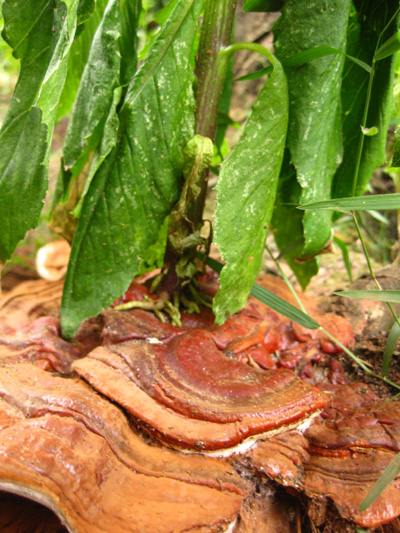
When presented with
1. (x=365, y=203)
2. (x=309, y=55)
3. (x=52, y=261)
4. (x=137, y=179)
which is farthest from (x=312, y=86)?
(x=52, y=261)

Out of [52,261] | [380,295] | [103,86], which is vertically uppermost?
[103,86]

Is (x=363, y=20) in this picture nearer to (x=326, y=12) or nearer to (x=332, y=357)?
(x=326, y=12)

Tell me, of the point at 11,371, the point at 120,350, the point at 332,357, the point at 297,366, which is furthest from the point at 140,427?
the point at 332,357

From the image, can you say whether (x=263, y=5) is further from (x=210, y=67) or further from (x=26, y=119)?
(x=26, y=119)

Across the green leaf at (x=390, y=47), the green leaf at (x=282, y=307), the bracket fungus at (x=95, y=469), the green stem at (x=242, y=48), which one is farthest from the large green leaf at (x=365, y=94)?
the bracket fungus at (x=95, y=469)

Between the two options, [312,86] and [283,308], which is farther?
[283,308]

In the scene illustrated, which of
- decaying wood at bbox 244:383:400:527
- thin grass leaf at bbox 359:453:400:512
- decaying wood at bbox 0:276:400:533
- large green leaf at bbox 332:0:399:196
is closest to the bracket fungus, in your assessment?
decaying wood at bbox 0:276:400:533

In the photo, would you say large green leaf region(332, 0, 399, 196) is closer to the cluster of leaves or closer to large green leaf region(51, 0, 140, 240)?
the cluster of leaves
